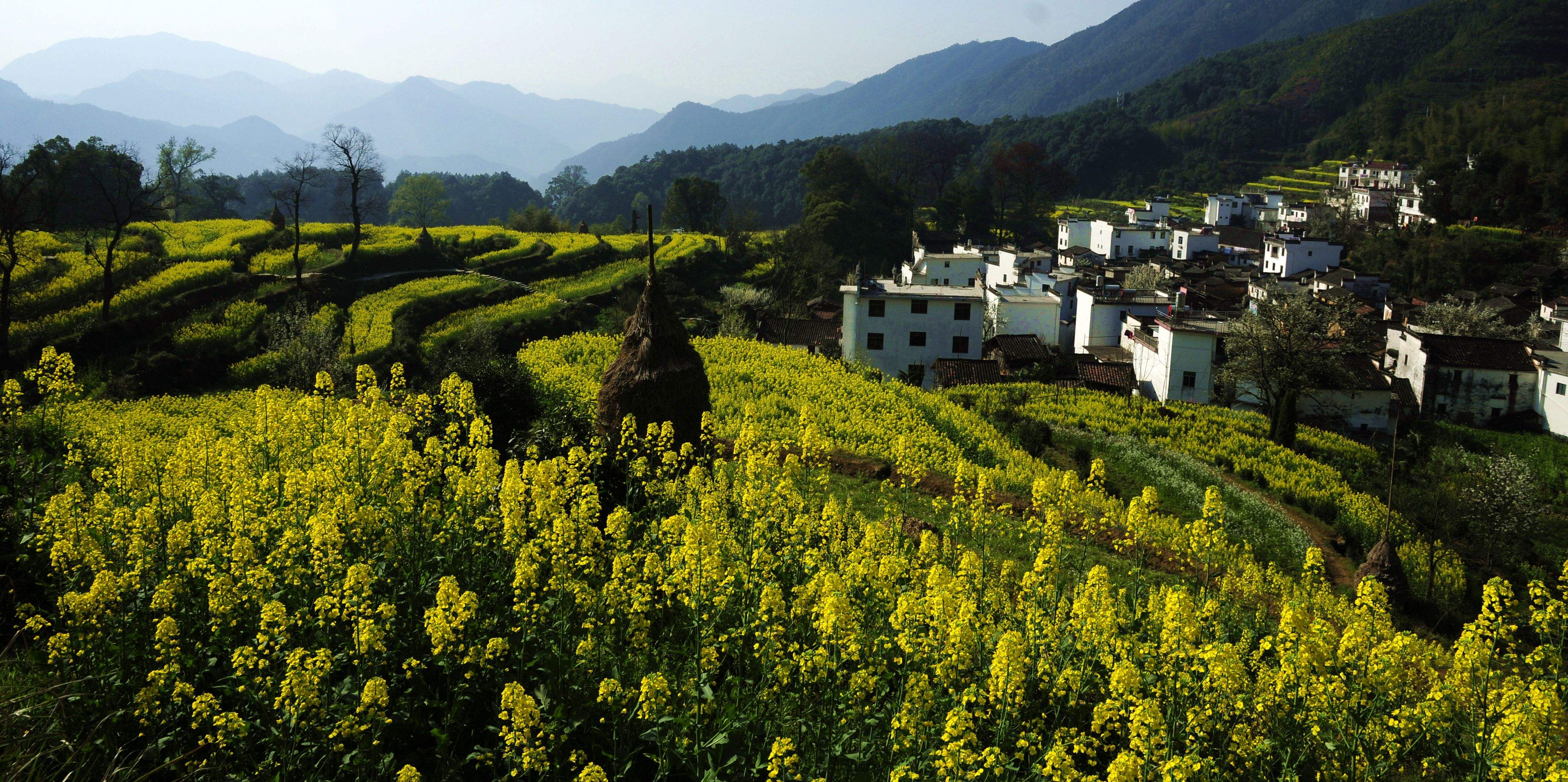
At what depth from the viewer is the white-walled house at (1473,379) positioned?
4816 centimetres

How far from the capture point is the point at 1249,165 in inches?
5364

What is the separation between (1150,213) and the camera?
105 m

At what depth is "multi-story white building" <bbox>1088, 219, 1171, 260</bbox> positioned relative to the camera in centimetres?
9288

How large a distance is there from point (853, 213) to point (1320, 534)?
5850cm

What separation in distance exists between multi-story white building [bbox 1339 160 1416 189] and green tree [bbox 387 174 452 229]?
101630 mm

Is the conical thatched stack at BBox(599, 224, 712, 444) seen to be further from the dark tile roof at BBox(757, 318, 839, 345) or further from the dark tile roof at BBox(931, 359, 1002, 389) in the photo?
the dark tile roof at BBox(757, 318, 839, 345)

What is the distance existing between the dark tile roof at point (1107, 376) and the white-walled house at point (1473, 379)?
1641 cm

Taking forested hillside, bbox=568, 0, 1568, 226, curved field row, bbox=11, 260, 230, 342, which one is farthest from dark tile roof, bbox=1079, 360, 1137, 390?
forested hillside, bbox=568, 0, 1568, 226

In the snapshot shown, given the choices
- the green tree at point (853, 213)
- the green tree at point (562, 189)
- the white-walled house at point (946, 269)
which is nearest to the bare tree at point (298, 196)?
the green tree at point (853, 213)

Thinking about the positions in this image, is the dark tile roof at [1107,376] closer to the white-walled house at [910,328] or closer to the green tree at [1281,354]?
the green tree at [1281,354]

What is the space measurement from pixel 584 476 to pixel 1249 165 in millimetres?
149089

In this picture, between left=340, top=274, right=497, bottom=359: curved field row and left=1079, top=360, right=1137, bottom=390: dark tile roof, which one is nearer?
left=340, top=274, right=497, bottom=359: curved field row

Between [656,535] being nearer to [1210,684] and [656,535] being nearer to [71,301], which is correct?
[1210,684]

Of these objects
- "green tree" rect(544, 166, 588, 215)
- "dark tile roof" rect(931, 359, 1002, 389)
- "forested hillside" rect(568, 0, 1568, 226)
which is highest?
"forested hillside" rect(568, 0, 1568, 226)
